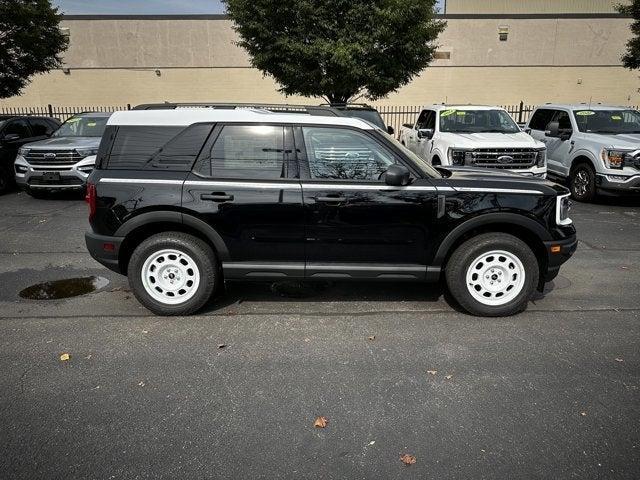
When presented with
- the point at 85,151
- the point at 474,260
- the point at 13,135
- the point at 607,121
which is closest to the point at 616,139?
the point at 607,121

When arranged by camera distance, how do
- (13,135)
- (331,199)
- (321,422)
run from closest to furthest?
(321,422)
(331,199)
(13,135)

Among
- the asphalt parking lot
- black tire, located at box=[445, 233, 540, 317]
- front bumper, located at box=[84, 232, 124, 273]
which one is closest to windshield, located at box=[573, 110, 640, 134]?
the asphalt parking lot

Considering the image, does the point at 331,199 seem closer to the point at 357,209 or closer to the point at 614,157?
the point at 357,209

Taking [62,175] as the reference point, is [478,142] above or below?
above

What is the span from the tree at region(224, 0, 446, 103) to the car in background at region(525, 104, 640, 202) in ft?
15.8

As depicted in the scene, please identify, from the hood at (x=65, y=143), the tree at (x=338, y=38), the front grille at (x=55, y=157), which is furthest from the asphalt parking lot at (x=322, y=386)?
the tree at (x=338, y=38)

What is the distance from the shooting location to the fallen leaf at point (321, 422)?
307cm

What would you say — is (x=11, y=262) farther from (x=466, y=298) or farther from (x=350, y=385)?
(x=466, y=298)

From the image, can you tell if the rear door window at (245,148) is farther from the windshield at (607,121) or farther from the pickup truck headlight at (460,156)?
the windshield at (607,121)

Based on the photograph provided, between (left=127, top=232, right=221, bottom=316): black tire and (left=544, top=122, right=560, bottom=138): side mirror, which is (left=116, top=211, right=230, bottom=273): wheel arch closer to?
(left=127, top=232, right=221, bottom=316): black tire

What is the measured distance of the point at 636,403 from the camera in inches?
129

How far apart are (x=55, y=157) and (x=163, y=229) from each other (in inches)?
273

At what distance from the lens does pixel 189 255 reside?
4621 millimetres

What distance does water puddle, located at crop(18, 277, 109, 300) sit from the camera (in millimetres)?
5297
